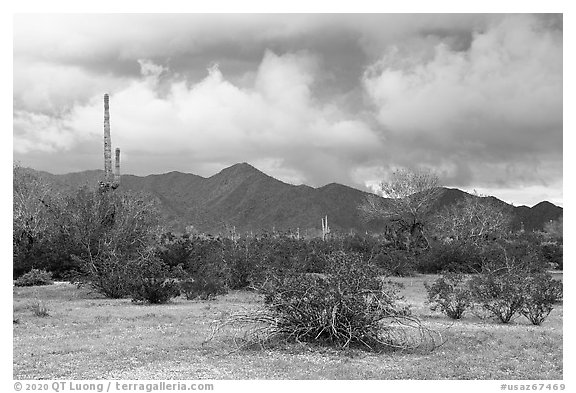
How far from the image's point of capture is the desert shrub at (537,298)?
14.7m

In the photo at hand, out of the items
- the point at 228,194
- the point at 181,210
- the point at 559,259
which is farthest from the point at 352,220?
the point at 559,259

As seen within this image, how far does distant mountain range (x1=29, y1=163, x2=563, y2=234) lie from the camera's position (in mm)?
61688

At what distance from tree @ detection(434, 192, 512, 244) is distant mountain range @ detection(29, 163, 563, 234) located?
48.8 ft

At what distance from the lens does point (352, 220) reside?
66750 millimetres

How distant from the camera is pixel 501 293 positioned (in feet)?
50.0

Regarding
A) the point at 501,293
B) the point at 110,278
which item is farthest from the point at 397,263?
the point at 501,293

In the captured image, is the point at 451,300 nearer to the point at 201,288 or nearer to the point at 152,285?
the point at 201,288

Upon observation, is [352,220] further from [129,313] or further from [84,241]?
[129,313]

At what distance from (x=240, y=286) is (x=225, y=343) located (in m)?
12.9

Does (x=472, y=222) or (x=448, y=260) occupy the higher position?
(x=472, y=222)

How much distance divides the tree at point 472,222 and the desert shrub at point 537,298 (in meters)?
27.8

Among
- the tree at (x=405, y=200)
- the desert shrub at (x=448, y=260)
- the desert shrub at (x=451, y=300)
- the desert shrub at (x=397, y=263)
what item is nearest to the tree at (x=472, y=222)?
the tree at (x=405, y=200)

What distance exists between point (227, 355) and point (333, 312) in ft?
5.81
